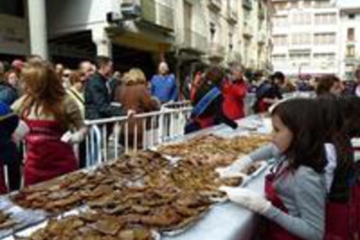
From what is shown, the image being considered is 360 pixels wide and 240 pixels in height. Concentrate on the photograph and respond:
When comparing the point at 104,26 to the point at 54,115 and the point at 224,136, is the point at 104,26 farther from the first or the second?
the point at 54,115

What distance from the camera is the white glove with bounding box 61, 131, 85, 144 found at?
16.0 feet

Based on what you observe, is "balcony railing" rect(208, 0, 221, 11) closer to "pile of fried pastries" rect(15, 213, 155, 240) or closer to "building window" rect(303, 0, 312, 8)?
"pile of fried pastries" rect(15, 213, 155, 240)

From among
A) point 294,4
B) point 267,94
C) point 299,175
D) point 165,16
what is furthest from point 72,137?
point 294,4

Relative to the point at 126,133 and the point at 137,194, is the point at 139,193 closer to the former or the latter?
the point at 137,194

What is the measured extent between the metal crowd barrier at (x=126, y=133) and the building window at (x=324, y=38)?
78634mm

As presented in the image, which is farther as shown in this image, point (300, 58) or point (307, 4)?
point (307, 4)

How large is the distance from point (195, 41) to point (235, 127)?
25.3 metres

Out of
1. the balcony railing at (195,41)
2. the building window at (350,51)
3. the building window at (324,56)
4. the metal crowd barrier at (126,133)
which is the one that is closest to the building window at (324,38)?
the building window at (324,56)

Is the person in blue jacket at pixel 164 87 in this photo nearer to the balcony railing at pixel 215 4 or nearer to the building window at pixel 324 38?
the balcony railing at pixel 215 4

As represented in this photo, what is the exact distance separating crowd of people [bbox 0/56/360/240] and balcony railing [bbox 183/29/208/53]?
2074 cm

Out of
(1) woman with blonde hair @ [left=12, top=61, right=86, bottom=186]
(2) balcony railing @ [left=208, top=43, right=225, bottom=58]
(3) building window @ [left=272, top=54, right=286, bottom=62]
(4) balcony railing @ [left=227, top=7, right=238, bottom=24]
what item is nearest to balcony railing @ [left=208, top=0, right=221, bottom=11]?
(2) balcony railing @ [left=208, top=43, right=225, bottom=58]

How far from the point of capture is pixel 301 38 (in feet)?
284

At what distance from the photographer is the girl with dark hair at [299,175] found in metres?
2.86

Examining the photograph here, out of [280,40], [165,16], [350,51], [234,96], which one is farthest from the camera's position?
[280,40]
